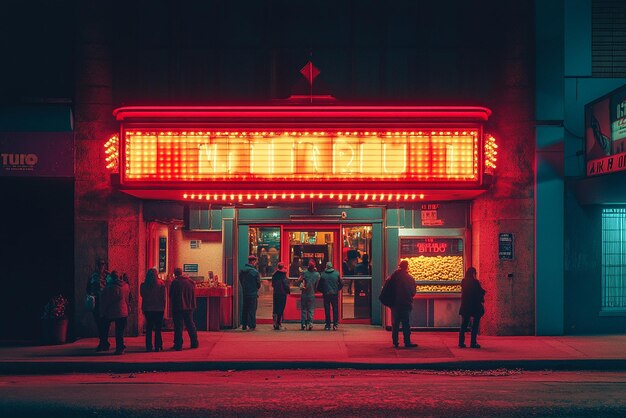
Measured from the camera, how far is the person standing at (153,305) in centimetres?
1339

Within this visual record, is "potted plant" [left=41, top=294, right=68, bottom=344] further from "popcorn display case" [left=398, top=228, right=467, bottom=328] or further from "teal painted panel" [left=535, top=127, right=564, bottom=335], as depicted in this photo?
"teal painted panel" [left=535, top=127, right=564, bottom=335]

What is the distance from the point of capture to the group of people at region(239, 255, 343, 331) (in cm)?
1587

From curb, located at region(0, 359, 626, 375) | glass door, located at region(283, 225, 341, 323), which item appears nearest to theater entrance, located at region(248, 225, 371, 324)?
glass door, located at region(283, 225, 341, 323)

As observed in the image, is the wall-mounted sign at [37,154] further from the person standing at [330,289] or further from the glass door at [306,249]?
the person standing at [330,289]

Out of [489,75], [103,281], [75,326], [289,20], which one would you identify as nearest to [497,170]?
[489,75]

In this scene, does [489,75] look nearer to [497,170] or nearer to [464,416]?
[497,170]

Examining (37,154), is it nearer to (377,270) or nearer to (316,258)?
(316,258)

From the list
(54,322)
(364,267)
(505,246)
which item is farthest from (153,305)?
(505,246)

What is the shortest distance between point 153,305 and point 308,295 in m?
4.00

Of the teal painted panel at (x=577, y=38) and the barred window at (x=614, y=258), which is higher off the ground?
the teal painted panel at (x=577, y=38)

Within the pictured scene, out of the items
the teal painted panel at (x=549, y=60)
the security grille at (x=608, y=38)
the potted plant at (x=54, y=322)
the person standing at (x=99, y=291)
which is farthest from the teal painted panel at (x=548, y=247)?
the potted plant at (x=54, y=322)

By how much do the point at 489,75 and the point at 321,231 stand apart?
5.57m

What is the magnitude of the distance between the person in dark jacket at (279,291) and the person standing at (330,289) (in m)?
0.89

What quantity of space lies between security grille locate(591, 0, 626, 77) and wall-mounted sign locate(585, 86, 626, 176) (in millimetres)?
1456
